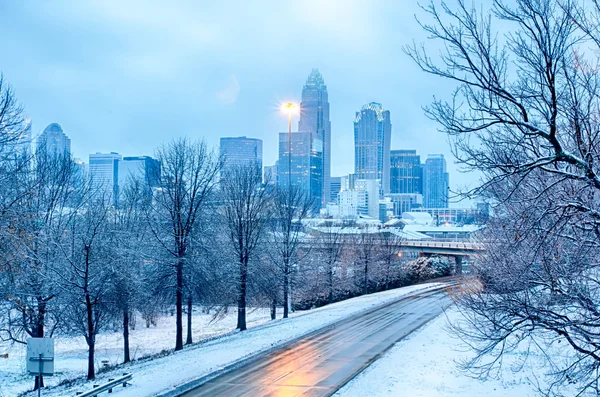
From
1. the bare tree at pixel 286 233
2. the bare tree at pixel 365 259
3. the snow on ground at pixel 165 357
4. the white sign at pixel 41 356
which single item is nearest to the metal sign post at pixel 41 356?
the white sign at pixel 41 356

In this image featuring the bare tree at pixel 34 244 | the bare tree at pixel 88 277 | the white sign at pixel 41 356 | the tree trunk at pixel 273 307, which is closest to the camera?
the white sign at pixel 41 356

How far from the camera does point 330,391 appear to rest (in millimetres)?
15961

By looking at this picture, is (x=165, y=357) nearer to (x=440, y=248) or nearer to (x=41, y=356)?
(x=41, y=356)

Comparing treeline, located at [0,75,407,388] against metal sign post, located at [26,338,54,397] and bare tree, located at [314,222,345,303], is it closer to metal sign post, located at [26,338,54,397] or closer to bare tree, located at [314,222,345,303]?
metal sign post, located at [26,338,54,397]

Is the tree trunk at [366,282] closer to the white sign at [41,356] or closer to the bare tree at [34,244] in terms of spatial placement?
the bare tree at [34,244]

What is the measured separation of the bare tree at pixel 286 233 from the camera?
35.7m

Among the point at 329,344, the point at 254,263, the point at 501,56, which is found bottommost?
the point at 329,344

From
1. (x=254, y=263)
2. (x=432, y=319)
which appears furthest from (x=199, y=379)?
(x=432, y=319)

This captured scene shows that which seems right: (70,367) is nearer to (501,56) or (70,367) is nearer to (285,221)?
(285,221)

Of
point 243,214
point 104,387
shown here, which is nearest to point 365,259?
point 243,214

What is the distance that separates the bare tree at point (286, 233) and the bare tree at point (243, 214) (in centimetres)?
235

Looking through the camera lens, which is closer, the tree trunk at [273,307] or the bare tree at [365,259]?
the tree trunk at [273,307]

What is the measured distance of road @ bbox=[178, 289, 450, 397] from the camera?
16.4 m

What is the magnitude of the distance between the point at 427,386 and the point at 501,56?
11.8 meters
